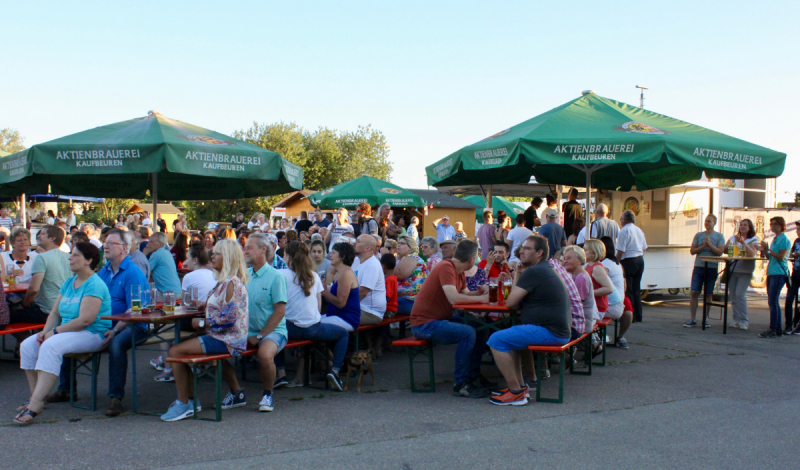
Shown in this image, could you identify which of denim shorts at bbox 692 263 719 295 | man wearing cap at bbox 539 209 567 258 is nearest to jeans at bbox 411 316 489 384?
man wearing cap at bbox 539 209 567 258

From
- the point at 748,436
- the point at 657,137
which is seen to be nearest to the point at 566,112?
the point at 657,137

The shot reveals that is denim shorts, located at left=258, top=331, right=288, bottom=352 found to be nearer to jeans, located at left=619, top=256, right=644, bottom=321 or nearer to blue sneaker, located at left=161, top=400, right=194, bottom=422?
blue sneaker, located at left=161, top=400, right=194, bottom=422

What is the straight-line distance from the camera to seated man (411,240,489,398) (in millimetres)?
5719

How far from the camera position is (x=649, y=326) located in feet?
31.4

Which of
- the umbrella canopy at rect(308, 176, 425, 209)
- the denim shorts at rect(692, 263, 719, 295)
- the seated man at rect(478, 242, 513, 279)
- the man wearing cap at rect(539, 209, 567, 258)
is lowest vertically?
the denim shorts at rect(692, 263, 719, 295)

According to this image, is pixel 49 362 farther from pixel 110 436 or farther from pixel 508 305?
pixel 508 305

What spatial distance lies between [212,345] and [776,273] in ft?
26.3

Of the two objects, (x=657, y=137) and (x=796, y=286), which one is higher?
(x=657, y=137)

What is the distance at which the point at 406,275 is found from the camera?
770cm

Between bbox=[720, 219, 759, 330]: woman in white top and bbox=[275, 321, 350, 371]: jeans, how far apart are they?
650 centimetres

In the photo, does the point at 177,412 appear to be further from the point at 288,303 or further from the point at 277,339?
the point at 288,303

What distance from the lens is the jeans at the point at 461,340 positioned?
18.7 feet

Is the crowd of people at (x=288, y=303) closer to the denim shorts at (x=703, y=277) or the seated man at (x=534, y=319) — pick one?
the seated man at (x=534, y=319)

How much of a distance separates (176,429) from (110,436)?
1.48 ft
